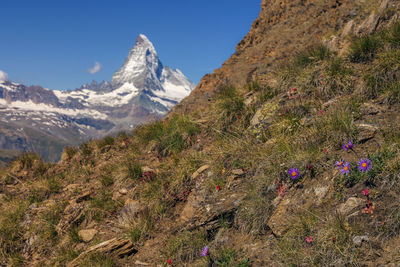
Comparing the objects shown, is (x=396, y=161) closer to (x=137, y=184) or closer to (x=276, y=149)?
(x=276, y=149)

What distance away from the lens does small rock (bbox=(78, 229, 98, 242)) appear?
5543 millimetres

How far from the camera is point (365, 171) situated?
344cm

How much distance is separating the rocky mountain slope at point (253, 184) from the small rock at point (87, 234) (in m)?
0.05

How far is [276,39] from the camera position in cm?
1230

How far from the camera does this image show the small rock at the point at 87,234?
18.2ft

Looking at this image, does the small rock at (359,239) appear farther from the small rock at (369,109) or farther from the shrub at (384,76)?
the shrub at (384,76)

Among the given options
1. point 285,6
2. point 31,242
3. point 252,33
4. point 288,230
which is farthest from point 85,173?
point 285,6

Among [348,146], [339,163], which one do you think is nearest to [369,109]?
[348,146]

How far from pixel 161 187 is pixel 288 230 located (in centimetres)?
323

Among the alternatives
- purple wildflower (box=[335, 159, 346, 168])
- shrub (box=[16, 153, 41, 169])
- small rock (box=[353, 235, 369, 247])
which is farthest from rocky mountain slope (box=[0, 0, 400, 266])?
shrub (box=[16, 153, 41, 169])

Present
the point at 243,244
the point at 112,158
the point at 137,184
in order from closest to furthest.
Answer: the point at 243,244
the point at 137,184
the point at 112,158

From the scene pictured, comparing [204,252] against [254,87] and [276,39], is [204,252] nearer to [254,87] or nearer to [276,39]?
[254,87]

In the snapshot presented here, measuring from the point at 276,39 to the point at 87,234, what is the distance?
11.4 meters

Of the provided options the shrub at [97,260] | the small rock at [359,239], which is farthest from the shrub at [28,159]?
the small rock at [359,239]
